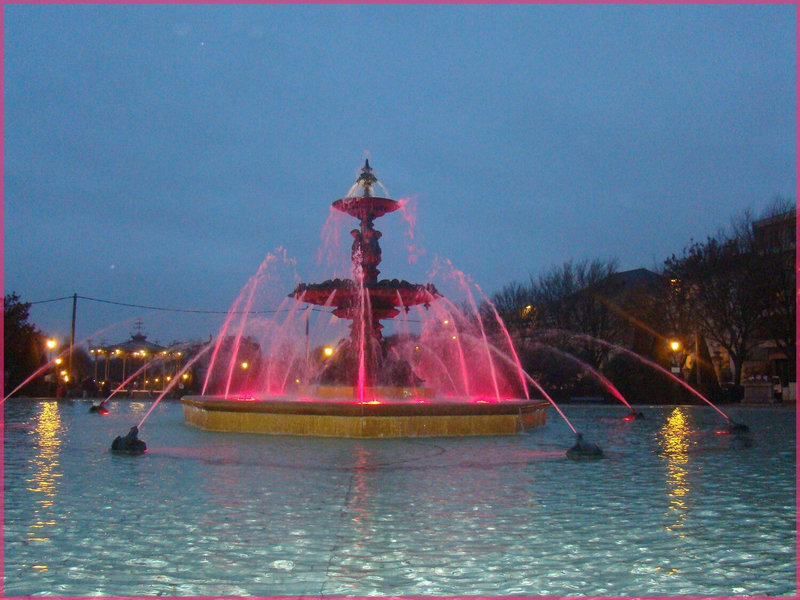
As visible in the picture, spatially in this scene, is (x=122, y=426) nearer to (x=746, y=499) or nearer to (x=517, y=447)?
(x=517, y=447)

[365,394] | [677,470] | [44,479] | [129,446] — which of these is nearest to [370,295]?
[365,394]

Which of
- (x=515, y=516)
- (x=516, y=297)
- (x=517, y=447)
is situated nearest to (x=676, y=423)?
(x=517, y=447)

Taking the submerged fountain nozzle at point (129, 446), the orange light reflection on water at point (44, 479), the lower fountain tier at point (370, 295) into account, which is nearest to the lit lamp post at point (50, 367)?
the lower fountain tier at point (370, 295)

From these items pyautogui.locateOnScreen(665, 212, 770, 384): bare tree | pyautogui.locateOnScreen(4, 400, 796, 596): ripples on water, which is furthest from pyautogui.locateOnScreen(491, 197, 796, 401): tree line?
pyautogui.locateOnScreen(4, 400, 796, 596): ripples on water

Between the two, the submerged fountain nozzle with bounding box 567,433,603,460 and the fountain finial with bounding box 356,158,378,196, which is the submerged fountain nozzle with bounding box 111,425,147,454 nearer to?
the submerged fountain nozzle with bounding box 567,433,603,460

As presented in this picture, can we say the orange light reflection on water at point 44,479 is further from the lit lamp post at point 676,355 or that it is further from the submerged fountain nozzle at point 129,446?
the lit lamp post at point 676,355

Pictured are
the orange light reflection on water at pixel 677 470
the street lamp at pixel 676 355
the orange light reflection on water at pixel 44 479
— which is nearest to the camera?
the orange light reflection on water at pixel 44 479

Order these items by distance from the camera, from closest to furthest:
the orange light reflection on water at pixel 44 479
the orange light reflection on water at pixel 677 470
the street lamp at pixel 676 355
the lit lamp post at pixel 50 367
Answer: the orange light reflection on water at pixel 44 479 → the orange light reflection on water at pixel 677 470 → the street lamp at pixel 676 355 → the lit lamp post at pixel 50 367

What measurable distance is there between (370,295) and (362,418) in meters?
6.36

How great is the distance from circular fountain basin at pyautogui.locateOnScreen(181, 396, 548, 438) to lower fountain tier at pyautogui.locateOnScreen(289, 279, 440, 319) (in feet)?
16.0

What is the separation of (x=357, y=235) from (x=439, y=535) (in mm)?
16105

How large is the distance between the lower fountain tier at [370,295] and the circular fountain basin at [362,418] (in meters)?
4.88

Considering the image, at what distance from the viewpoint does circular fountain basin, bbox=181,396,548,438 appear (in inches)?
585

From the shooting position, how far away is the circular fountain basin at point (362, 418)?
1485 cm
